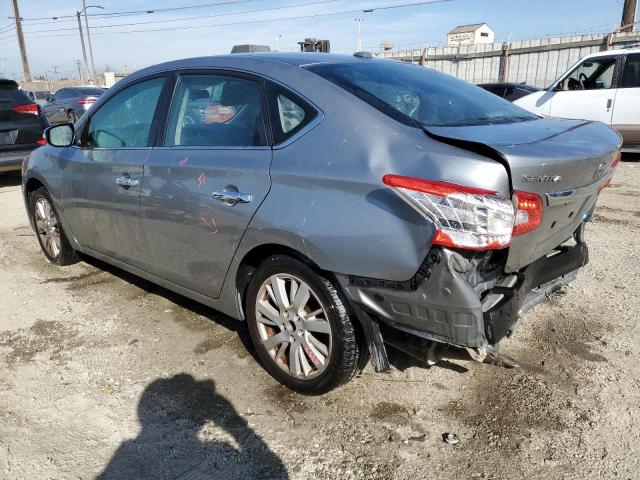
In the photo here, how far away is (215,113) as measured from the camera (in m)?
3.02

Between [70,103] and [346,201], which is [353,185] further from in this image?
[70,103]

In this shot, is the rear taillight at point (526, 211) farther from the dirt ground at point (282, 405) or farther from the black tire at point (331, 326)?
the dirt ground at point (282, 405)

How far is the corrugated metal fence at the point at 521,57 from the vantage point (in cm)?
1792

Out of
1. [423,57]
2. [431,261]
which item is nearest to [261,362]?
[431,261]

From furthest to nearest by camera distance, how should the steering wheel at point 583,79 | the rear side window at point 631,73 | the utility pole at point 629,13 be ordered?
the utility pole at point 629,13 < the steering wheel at point 583,79 < the rear side window at point 631,73

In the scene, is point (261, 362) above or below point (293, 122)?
below

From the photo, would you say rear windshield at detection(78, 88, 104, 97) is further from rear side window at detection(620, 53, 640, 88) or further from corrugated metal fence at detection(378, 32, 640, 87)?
rear side window at detection(620, 53, 640, 88)

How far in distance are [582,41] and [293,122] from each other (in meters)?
19.1

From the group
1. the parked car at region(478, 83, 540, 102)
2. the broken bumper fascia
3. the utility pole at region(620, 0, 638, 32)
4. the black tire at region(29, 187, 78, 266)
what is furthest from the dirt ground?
the utility pole at region(620, 0, 638, 32)

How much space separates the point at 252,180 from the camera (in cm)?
266

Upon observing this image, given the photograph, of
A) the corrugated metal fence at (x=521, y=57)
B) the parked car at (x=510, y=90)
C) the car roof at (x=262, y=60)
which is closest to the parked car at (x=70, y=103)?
the corrugated metal fence at (x=521, y=57)

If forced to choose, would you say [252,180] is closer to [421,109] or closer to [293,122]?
[293,122]

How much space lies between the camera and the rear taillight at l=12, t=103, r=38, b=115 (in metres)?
8.03

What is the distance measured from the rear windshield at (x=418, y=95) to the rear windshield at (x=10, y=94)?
23.1ft
